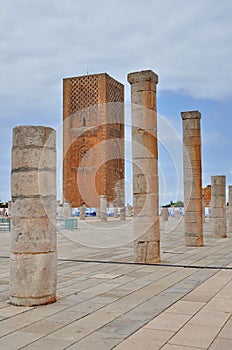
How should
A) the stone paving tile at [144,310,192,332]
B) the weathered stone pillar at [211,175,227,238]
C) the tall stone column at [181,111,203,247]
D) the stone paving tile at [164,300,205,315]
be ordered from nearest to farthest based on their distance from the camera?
1. the stone paving tile at [144,310,192,332]
2. the stone paving tile at [164,300,205,315]
3. the tall stone column at [181,111,203,247]
4. the weathered stone pillar at [211,175,227,238]

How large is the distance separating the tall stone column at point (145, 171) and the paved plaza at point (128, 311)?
2.37 feet

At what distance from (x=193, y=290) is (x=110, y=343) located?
2.92 meters

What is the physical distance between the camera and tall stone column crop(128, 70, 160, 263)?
10.5 meters

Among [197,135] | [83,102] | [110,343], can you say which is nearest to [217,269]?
[110,343]

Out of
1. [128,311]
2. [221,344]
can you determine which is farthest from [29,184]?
[221,344]

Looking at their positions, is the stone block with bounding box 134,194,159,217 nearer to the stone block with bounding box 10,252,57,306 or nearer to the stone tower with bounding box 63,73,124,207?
the stone block with bounding box 10,252,57,306

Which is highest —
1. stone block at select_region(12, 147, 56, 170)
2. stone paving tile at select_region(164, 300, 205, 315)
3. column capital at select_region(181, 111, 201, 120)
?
column capital at select_region(181, 111, 201, 120)

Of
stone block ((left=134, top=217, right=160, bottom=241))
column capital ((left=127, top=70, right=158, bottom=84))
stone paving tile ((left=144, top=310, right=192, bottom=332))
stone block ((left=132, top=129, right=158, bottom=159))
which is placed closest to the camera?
stone paving tile ((left=144, top=310, right=192, bottom=332))

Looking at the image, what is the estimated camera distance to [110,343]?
173 inches

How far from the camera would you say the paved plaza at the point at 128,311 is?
4.43 m

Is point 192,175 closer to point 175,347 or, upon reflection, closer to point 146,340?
point 146,340

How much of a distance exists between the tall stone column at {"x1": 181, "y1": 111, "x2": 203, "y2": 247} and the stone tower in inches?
1303

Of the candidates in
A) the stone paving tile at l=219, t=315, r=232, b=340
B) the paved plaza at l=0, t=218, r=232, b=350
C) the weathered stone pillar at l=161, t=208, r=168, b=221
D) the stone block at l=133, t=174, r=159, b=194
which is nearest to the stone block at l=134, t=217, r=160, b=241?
the stone block at l=133, t=174, r=159, b=194

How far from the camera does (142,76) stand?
35.5 feet
